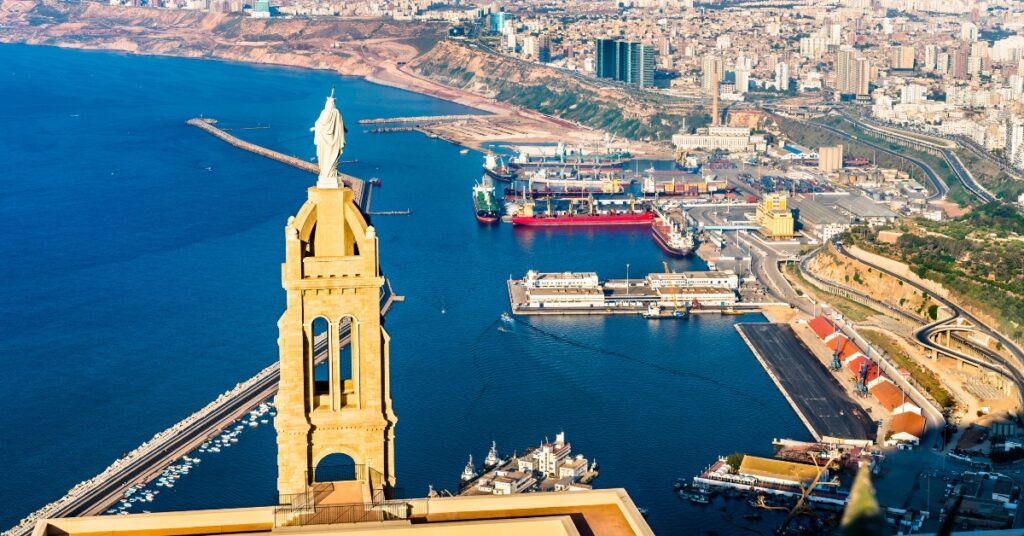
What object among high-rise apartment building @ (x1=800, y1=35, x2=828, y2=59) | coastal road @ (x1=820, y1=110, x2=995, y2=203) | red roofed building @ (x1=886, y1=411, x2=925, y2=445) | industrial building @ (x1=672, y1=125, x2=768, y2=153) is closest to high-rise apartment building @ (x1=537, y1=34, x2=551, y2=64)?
high-rise apartment building @ (x1=800, y1=35, x2=828, y2=59)

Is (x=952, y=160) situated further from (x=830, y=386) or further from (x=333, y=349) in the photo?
(x=333, y=349)

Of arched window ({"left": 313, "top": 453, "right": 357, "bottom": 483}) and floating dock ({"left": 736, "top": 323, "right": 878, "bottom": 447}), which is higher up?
arched window ({"left": 313, "top": 453, "right": 357, "bottom": 483})

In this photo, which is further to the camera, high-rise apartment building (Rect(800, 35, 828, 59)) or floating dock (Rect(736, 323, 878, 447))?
high-rise apartment building (Rect(800, 35, 828, 59))

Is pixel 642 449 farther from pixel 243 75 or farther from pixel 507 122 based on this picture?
pixel 243 75

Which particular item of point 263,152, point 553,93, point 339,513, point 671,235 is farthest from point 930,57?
point 339,513

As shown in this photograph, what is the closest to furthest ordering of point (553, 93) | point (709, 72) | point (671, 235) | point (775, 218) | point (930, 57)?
point (671, 235)
point (775, 218)
point (553, 93)
point (709, 72)
point (930, 57)

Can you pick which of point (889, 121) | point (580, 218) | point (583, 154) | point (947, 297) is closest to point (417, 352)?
point (947, 297)

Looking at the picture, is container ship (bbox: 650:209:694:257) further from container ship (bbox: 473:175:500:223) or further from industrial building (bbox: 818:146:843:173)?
industrial building (bbox: 818:146:843:173)
